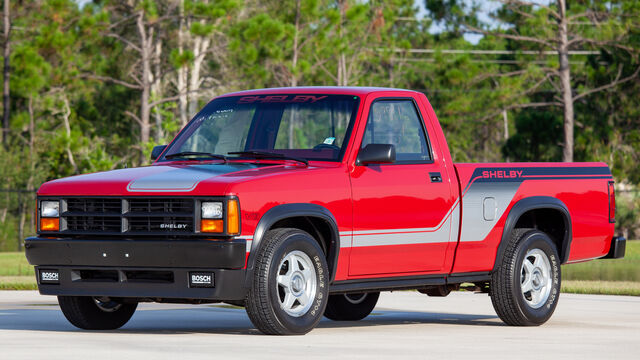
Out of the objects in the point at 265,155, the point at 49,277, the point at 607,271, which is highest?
the point at 265,155

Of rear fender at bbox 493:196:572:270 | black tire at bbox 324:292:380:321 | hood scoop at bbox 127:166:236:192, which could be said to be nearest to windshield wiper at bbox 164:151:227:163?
hood scoop at bbox 127:166:236:192

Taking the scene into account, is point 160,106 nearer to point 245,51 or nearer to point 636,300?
point 245,51

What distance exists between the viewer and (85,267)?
9.21 metres

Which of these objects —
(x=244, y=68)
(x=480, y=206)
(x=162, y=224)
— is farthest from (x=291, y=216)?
(x=244, y=68)

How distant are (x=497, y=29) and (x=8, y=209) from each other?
55.0 feet

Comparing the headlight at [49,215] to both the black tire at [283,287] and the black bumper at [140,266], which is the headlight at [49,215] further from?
the black tire at [283,287]

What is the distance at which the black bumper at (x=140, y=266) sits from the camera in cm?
871

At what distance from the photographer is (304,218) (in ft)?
31.3

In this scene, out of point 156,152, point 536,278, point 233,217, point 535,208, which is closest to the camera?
point 233,217

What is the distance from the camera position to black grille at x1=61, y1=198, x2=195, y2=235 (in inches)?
348

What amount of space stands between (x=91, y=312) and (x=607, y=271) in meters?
15.2

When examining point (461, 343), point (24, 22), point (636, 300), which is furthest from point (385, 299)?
point (24, 22)

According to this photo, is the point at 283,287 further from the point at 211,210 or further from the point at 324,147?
the point at 324,147

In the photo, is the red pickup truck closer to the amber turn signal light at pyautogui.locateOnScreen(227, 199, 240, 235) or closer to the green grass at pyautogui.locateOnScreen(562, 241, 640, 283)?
the amber turn signal light at pyautogui.locateOnScreen(227, 199, 240, 235)
